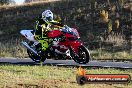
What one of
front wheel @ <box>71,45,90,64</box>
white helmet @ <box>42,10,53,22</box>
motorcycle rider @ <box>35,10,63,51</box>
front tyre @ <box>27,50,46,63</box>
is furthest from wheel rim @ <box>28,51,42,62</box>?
white helmet @ <box>42,10,53,22</box>

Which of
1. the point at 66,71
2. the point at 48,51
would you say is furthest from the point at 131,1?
the point at 48,51

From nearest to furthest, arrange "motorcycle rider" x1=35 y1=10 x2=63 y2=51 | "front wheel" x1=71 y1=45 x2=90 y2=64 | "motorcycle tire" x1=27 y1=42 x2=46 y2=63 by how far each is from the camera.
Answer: "motorcycle rider" x1=35 y1=10 x2=63 y2=51, "front wheel" x1=71 y1=45 x2=90 y2=64, "motorcycle tire" x1=27 y1=42 x2=46 y2=63

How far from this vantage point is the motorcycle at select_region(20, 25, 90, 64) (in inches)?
481

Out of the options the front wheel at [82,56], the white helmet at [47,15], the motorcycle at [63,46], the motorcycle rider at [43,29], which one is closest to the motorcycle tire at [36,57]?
the motorcycle at [63,46]

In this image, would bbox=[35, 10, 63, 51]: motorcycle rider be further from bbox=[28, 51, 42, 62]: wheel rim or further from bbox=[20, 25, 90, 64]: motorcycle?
bbox=[28, 51, 42, 62]: wheel rim

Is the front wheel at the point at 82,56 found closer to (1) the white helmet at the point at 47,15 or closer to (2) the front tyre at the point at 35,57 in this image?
(2) the front tyre at the point at 35,57

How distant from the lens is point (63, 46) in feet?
41.2

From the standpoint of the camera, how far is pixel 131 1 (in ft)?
144

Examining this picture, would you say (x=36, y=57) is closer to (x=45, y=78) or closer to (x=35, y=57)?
(x=35, y=57)

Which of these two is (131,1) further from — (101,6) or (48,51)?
(48,51)

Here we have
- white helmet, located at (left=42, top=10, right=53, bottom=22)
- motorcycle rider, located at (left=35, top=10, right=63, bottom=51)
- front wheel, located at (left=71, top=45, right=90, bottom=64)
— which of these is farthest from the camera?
front wheel, located at (left=71, top=45, right=90, bottom=64)

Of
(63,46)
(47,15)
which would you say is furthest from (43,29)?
(47,15)

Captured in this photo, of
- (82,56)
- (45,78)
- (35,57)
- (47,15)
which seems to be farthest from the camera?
(45,78)

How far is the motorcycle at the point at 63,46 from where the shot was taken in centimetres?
1222
